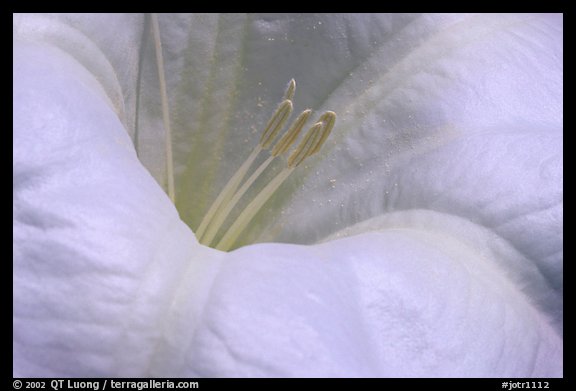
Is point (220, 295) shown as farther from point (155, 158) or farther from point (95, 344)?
point (155, 158)

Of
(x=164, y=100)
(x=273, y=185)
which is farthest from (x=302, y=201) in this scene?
(x=164, y=100)

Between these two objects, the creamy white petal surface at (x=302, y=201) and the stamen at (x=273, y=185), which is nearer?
the creamy white petal surface at (x=302, y=201)

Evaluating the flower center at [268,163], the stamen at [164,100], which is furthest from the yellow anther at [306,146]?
the stamen at [164,100]

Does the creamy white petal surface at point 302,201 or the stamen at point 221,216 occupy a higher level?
the creamy white petal surface at point 302,201

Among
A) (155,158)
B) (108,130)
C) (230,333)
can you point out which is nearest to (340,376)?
(230,333)

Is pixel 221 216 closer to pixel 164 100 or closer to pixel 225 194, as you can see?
pixel 225 194

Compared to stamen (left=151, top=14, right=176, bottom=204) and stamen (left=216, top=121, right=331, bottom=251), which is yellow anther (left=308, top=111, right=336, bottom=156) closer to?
stamen (left=216, top=121, right=331, bottom=251)

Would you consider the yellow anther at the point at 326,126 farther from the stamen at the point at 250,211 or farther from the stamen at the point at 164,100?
the stamen at the point at 164,100
